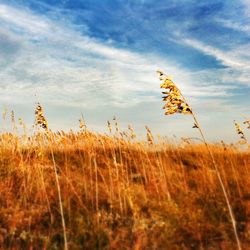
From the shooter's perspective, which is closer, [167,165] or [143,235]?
[143,235]

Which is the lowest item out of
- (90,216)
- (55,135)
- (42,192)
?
(90,216)

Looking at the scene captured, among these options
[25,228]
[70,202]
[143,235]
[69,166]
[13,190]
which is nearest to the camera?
[143,235]

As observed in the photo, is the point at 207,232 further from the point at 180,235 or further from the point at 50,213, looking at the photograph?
the point at 50,213

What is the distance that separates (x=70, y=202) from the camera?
7.83 m

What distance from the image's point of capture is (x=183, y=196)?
8109 millimetres

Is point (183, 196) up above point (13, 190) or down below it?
below

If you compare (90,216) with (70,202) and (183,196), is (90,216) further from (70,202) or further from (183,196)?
(183,196)

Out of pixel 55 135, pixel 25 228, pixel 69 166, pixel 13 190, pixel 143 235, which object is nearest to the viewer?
pixel 143 235

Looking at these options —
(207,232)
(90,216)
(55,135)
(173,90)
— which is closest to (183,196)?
(207,232)

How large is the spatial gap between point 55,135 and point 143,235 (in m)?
6.70

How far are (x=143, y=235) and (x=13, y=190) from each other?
346 cm

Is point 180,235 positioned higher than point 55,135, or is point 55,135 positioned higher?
point 55,135

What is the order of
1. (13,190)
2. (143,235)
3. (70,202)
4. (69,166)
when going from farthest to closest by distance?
(69,166) < (13,190) < (70,202) < (143,235)

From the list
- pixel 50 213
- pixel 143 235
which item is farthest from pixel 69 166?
pixel 143 235
